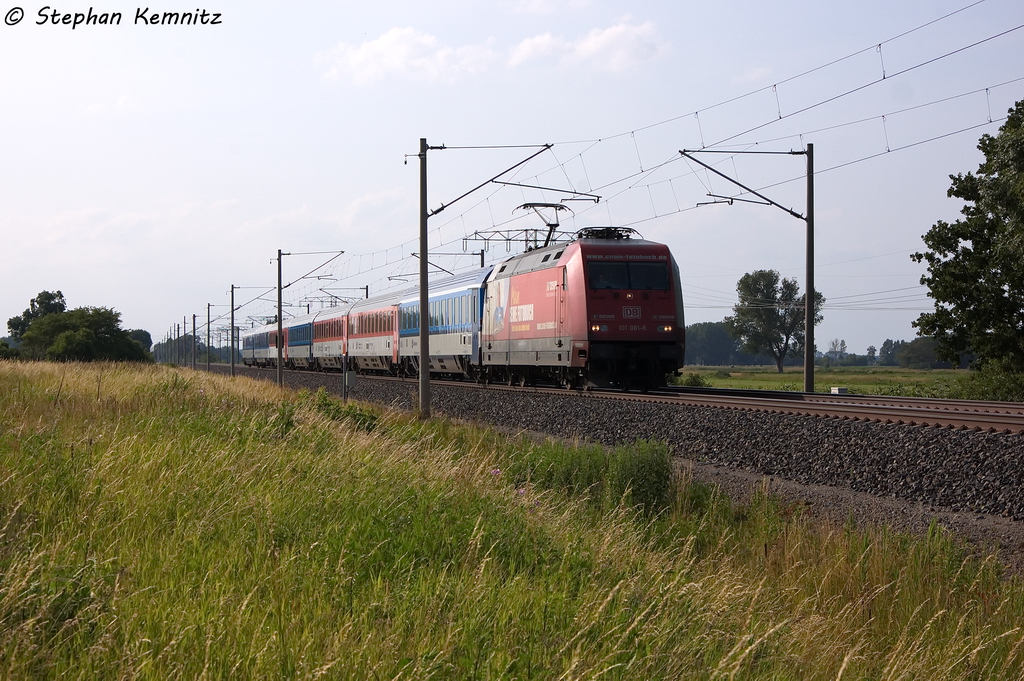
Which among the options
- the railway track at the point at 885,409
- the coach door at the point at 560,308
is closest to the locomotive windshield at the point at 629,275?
the coach door at the point at 560,308

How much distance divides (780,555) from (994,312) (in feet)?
82.1

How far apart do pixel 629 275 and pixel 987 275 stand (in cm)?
1535

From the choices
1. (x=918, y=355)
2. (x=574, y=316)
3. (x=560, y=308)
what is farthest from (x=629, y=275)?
(x=918, y=355)

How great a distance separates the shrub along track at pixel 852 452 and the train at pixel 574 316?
283cm

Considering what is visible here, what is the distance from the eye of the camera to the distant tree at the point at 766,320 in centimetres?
11206

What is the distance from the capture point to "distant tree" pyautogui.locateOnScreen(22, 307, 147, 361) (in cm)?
6188

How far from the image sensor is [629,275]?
21.7 m

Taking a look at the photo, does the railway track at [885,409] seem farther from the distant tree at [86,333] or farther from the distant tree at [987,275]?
the distant tree at [86,333]

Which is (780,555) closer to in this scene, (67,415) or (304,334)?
(67,415)

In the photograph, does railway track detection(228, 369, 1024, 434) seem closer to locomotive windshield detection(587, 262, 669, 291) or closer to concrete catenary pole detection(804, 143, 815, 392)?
concrete catenary pole detection(804, 143, 815, 392)

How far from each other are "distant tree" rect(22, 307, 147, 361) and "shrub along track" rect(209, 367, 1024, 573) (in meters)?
51.4

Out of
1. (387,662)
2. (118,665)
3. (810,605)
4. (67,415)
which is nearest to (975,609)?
(810,605)

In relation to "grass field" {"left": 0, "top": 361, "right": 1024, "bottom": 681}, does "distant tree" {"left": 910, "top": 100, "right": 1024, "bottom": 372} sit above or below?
above

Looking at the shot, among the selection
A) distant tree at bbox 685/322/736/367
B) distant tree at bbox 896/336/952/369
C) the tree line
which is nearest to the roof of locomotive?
the tree line
